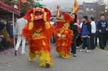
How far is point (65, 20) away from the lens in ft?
53.6

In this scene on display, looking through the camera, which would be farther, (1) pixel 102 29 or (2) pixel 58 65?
(1) pixel 102 29

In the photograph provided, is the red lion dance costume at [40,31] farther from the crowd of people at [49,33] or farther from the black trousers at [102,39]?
the black trousers at [102,39]

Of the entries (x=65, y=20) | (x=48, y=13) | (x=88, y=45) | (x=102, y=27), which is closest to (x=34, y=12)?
(x=48, y=13)

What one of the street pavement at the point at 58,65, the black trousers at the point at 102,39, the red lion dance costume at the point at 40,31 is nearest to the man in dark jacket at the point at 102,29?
the black trousers at the point at 102,39

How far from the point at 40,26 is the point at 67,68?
1557 mm

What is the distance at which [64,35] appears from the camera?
1642 cm

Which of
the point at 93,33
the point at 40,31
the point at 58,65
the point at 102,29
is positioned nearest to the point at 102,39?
the point at 102,29

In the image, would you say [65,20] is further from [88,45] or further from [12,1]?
[12,1]

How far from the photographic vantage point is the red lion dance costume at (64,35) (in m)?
16.3

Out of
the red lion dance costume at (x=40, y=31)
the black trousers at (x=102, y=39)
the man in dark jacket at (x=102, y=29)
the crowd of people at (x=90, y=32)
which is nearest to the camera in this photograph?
the red lion dance costume at (x=40, y=31)

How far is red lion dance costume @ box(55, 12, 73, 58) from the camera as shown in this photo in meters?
16.3

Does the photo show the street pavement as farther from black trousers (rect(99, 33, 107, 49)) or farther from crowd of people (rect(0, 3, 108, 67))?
black trousers (rect(99, 33, 107, 49))

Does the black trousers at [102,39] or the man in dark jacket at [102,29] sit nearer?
the man in dark jacket at [102,29]

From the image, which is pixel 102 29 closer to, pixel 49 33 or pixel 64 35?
pixel 64 35
